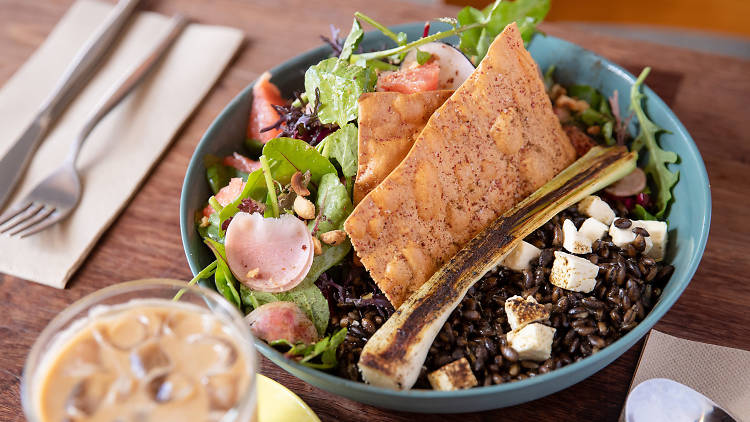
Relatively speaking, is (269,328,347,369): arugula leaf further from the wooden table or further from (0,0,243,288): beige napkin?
(0,0,243,288): beige napkin

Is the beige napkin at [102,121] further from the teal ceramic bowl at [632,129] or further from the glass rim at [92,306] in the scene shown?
the glass rim at [92,306]

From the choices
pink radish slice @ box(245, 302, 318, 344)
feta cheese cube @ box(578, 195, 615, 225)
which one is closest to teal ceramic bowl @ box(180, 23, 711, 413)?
pink radish slice @ box(245, 302, 318, 344)

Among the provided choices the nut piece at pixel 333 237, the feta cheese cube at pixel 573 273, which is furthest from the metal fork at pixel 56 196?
the feta cheese cube at pixel 573 273

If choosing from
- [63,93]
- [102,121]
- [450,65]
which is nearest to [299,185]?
[450,65]

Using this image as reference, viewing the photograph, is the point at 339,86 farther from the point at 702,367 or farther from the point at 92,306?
the point at 702,367

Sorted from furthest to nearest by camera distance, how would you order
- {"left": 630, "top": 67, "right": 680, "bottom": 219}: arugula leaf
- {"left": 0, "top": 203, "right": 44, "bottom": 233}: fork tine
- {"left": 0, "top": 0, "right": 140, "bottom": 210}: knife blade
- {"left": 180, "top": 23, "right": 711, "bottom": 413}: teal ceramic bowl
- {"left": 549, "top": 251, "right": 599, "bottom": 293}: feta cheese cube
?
{"left": 0, "top": 0, "right": 140, "bottom": 210}: knife blade < {"left": 0, "top": 203, "right": 44, "bottom": 233}: fork tine < {"left": 630, "top": 67, "right": 680, "bottom": 219}: arugula leaf < {"left": 549, "top": 251, "right": 599, "bottom": 293}: feta cheese cube < {"left": 180, "top": 23, "right": 711, "bottom": 413}: teal ceramic bowl

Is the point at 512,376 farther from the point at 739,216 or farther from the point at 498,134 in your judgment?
the point at 739,216
